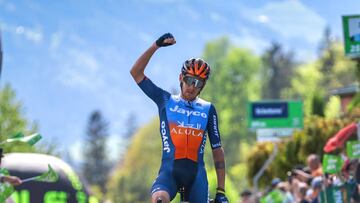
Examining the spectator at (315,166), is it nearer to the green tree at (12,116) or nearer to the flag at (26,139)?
the flag at (26,139)

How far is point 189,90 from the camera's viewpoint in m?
10.5

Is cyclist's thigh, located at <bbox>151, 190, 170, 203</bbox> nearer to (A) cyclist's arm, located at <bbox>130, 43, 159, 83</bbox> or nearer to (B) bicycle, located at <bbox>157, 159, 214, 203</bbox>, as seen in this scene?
(B) bicycle, located at <bbox>157, 159, 214, 203</bbox>

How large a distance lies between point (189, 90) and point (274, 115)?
33.4m

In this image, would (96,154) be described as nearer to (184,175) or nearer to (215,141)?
(215,141)

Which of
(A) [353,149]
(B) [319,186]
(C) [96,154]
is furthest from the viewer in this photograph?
(C) [96,154]

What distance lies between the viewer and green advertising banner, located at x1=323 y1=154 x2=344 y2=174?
17.0 metres

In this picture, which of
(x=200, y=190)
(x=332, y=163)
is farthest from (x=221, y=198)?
(x=332, y=163)

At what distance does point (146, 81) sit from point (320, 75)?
103510 millimetres

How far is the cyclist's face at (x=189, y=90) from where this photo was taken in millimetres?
10492

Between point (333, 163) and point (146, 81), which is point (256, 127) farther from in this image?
point (146, 81)

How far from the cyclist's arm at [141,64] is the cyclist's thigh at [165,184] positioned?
1.01 metres

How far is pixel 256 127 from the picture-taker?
42.5 m

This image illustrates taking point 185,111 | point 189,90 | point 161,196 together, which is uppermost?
point 189,90

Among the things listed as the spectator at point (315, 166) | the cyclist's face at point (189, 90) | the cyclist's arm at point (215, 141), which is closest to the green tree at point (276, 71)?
the spectator at point (315, 166)
